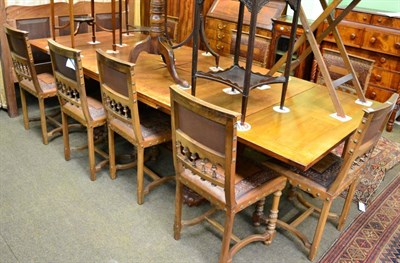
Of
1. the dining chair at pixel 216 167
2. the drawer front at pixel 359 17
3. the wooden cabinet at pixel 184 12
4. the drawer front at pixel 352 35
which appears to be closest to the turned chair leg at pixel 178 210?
the dining chair at pixel 216 167

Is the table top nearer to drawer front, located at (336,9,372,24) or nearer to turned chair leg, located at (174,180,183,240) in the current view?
turned chair leg, located at (174,180,183,240)

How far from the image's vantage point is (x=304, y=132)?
5.67 ft

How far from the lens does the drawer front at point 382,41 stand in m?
3.31

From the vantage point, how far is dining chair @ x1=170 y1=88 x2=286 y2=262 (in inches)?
57.1

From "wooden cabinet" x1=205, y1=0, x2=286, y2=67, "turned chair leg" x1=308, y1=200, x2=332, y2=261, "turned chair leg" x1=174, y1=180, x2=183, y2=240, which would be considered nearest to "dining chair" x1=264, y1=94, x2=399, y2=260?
"turned chair leg" x1=308, y1=200, x2=332, y2=261

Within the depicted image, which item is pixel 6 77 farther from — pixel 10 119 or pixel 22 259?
pixel 22 259

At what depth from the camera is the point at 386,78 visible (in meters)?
3.50

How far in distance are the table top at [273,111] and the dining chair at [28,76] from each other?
0.38 m

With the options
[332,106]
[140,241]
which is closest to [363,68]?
[332,106]

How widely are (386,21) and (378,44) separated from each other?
0.68ft

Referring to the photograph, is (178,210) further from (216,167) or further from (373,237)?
(373,237)

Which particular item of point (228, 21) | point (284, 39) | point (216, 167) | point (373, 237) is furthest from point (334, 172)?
point (228, 21)

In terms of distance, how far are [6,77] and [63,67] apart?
4.02 ft

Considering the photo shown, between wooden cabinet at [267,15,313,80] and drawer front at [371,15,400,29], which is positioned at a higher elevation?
drawer front at [371,15,400,29]
